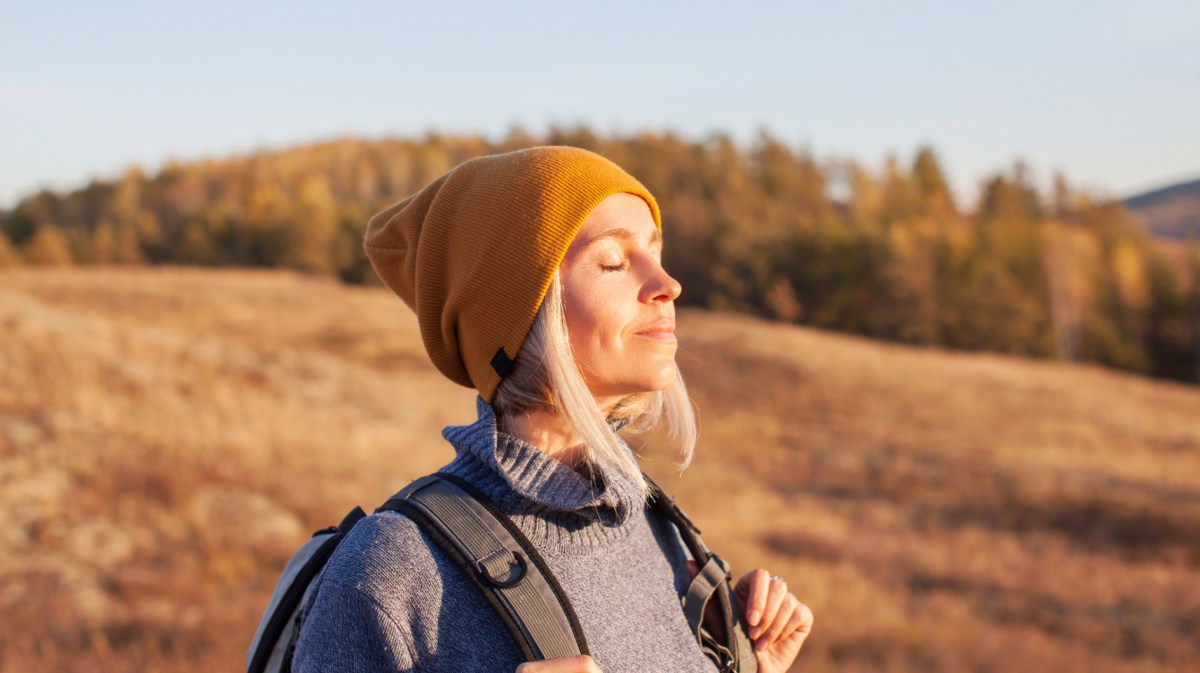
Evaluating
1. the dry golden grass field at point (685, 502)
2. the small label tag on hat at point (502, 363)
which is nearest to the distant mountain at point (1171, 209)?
the dry golden grass field at point (685, 502)

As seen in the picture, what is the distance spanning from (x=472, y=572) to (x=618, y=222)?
719mm

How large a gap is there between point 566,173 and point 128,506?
7529 mm

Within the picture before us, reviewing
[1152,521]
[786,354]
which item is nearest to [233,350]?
[1152,521]

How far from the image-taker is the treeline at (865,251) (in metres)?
49.3

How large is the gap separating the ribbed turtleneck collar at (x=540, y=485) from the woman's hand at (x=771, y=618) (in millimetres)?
347

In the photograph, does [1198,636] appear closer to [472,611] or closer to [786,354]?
[472,611]

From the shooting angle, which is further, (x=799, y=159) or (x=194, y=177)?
(x=194, y=177)

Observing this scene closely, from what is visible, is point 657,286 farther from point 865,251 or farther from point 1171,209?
point 1171,209

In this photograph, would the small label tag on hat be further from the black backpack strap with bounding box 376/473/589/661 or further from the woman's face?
the black backpack strap with bounding box 376/473/589/661

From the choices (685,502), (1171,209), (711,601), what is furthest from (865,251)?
(1171,209)

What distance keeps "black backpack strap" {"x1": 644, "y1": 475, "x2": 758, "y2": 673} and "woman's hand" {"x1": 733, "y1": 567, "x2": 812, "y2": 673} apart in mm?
27

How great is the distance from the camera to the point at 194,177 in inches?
4195

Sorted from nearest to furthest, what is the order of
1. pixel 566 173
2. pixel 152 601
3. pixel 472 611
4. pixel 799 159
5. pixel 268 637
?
pixel 472 611 → pixel 268 637 → pixel 566 173 → pixel 152 601 → pixel 799 159

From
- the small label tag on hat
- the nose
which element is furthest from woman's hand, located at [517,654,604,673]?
the nose
